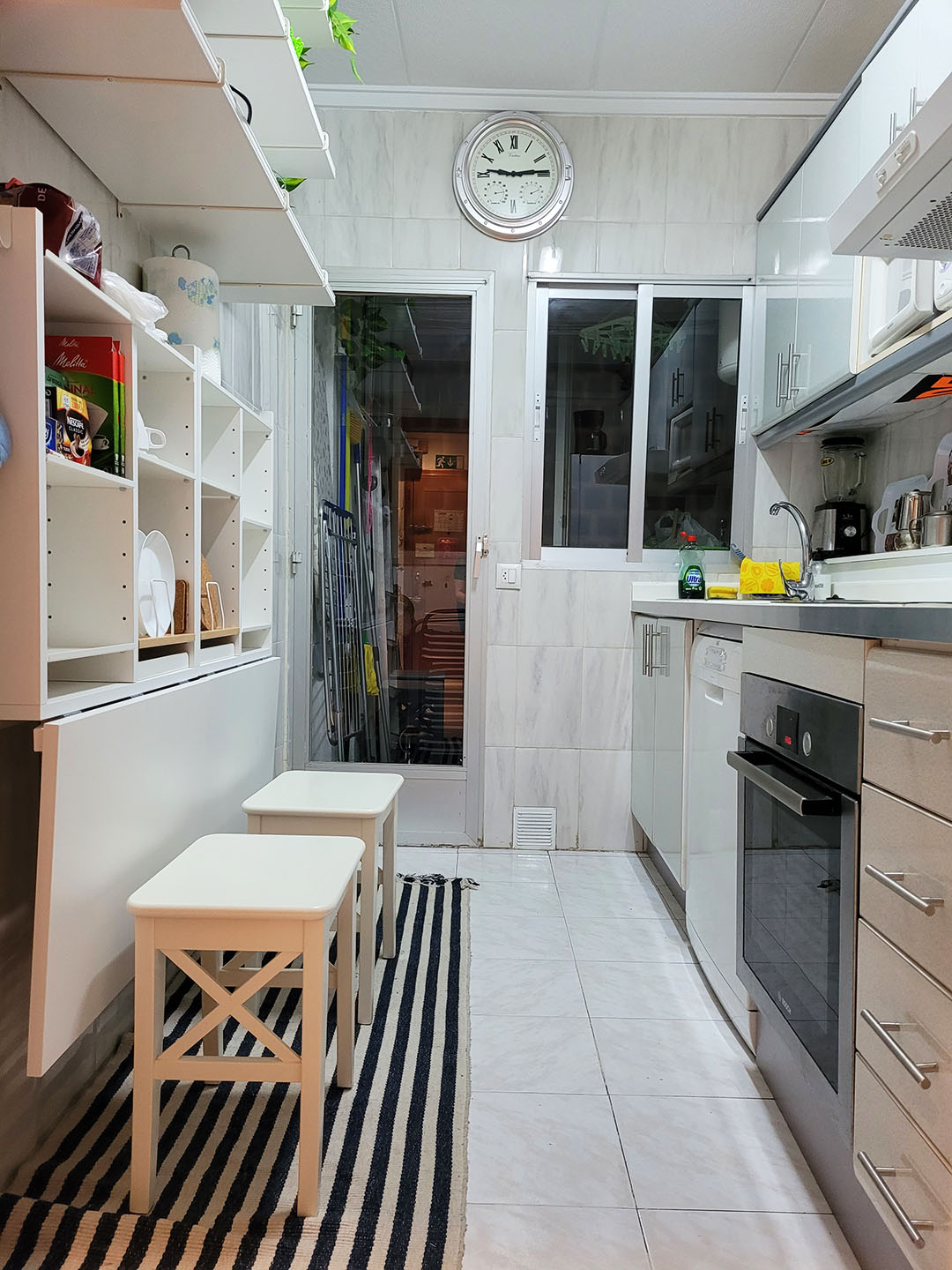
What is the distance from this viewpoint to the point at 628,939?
7.73 feet

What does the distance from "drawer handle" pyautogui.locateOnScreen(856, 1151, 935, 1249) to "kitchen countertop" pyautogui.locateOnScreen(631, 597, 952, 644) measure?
641mm

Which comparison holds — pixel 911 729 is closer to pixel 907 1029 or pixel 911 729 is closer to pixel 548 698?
pixel 907 1029

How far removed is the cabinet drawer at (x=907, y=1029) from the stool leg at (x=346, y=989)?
2.71ft

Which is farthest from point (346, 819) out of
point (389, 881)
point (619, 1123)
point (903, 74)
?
point (903, 74)

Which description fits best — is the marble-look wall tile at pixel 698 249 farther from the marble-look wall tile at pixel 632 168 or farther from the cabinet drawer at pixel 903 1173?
the cabinet drawer at pixel 903 1173

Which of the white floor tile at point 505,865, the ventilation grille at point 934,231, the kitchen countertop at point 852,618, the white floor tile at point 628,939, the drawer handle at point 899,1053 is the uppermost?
the ventilation grille at point 934,231

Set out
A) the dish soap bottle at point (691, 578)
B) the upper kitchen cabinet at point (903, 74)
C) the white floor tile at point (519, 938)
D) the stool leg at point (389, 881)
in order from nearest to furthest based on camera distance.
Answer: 1. the upper kitchen cabinet at point (903, 74)
2. the stool leg at point (389, 881)
3. the white floor tile at point (519, 938)
4. the dish soap bottle at point (691, 578)

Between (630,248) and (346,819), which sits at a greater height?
(630,248)

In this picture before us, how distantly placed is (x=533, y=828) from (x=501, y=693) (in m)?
0.53

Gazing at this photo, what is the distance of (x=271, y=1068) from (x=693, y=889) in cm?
125

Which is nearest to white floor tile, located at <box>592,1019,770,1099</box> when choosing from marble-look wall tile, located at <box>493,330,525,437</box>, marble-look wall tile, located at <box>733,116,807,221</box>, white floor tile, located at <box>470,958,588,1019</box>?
white floor tile, located at <box>470,958,588,1019</box>

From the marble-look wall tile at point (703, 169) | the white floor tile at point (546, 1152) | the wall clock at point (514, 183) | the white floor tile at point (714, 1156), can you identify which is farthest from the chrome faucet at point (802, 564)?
the white floor tile at point (546, 1152)

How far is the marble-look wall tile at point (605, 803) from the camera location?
125 inches

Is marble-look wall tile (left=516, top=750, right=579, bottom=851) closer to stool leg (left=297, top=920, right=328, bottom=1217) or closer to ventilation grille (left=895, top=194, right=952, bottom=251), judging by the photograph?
stool leg (left=297, top=920, right=328, bottom=1217)
